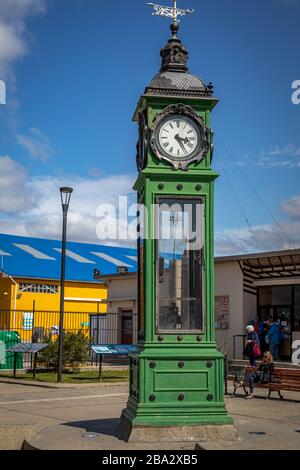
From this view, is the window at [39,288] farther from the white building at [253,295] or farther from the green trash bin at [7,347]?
the green trash bin at [7,347]

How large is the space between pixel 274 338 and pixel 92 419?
1475 cm

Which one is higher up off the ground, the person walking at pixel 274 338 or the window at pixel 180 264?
the window at pixel 180 264

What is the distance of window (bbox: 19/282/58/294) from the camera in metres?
40.1

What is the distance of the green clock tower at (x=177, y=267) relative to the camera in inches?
327

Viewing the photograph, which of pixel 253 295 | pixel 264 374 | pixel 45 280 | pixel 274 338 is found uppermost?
pixel 45 280

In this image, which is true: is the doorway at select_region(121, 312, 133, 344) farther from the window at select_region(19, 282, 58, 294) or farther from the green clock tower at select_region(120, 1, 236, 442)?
the green clock tower at select_region(120, 1, 236, 442)

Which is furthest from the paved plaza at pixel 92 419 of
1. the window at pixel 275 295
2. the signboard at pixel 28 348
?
the window at pixel 275 295

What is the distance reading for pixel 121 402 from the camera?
14750 mm

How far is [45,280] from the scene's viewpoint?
40.7 metres

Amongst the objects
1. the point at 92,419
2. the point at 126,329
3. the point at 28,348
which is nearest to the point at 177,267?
the point at 92,419

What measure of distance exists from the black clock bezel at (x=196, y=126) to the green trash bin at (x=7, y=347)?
624 inches

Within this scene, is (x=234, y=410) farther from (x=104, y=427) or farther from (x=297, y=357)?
(x=297, y=357)

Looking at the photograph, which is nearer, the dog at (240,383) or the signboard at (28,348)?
the dog at (240,383)

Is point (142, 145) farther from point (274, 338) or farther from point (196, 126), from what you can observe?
point (274, 338)
